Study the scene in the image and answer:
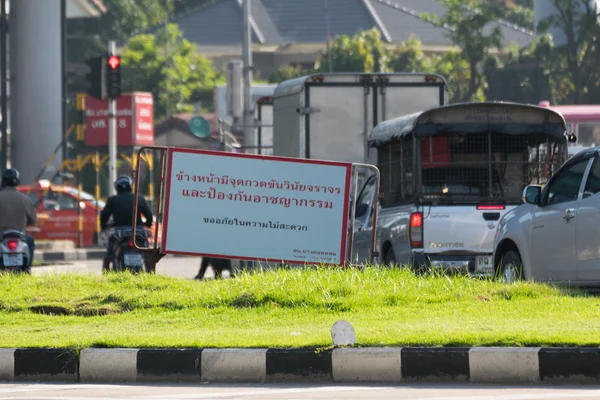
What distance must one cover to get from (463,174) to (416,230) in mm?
1012

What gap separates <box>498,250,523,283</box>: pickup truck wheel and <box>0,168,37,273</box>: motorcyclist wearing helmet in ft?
16.9

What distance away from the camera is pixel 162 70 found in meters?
77.6

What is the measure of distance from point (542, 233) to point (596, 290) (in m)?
0.82

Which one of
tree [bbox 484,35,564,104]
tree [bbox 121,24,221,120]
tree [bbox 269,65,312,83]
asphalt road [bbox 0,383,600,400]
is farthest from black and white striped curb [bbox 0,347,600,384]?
tree [bbox 121,24,221,120]

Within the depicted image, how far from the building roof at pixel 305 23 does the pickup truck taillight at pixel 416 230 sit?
266 feet

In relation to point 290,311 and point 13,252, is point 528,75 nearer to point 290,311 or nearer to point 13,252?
point 13,252

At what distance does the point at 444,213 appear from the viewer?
14828 mm

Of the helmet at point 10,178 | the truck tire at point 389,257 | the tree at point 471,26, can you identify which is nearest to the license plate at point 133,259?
the helmet at point 10,178

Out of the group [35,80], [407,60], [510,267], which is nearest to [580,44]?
[407,60]

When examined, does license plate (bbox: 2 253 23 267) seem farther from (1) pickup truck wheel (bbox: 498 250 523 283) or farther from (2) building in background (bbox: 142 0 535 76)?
(2) building in background (bbox: 142 0 535 76)

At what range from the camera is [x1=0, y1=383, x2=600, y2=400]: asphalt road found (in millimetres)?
7504

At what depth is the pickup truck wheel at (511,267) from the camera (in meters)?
12.9

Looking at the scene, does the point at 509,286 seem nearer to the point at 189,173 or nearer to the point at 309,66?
the point at 189,173

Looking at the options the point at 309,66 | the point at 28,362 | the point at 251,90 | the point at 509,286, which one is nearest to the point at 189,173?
the point at 509,286
